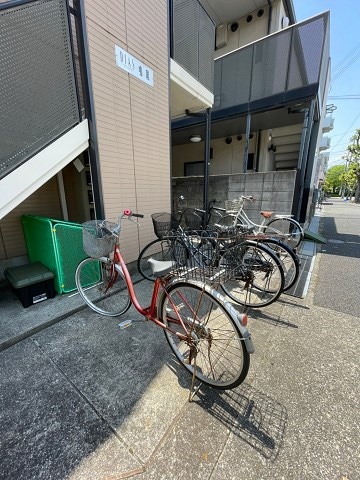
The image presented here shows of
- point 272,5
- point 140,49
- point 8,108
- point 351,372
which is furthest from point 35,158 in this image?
point 272,5

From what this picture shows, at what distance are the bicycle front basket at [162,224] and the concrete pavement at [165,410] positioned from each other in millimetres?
1665

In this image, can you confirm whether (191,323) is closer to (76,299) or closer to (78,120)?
(76,299)

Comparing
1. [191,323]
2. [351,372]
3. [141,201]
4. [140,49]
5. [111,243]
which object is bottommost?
[351,372]

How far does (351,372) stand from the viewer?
74.1 inches

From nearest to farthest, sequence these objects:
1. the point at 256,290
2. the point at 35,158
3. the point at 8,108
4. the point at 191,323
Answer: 1. the point at 191,323
2. the point at 8,108
3. the point at 35,158
4. the point at 256,290

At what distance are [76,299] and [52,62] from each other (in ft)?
9.15

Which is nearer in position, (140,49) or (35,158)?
(35,158)

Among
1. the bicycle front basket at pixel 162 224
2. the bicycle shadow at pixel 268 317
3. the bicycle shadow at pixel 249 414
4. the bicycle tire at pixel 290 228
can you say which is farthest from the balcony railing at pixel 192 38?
the bicycle shadow at pixel 249 414

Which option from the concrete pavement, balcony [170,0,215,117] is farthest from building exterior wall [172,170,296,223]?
the concrete pavement

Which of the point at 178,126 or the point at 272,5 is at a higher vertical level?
the point at 272,5

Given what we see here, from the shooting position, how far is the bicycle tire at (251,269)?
2.18 metres

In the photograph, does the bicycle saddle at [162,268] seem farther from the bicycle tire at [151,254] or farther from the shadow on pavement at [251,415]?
the bicycle tire at [151,254]

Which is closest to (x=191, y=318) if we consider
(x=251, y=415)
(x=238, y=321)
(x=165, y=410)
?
(x=238, y=321)

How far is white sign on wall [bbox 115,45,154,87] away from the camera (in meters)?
3.03
